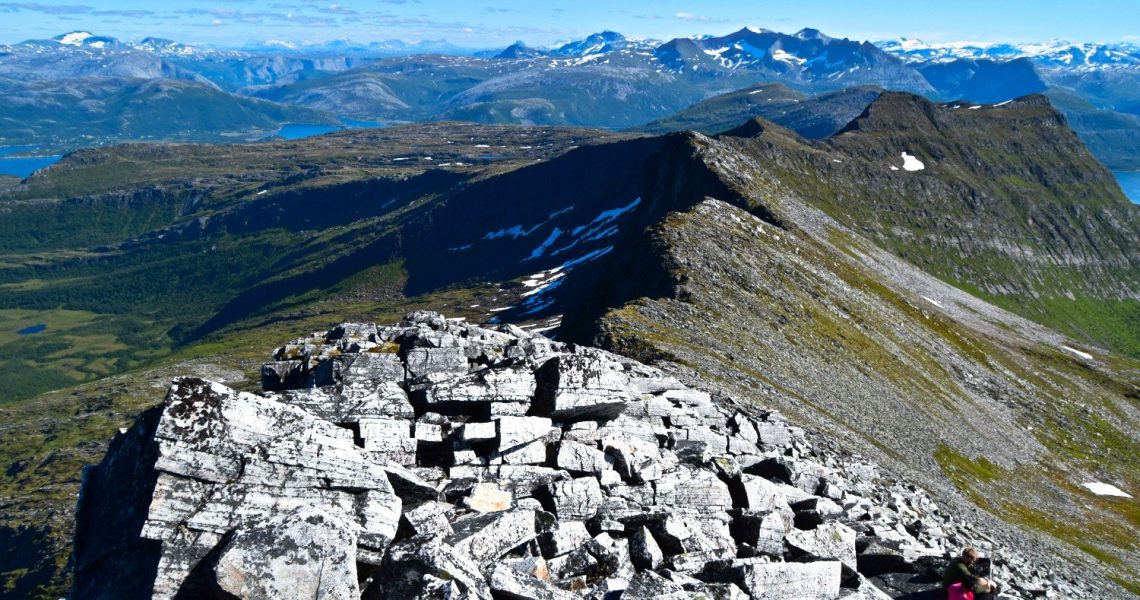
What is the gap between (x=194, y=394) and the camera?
19031 mm

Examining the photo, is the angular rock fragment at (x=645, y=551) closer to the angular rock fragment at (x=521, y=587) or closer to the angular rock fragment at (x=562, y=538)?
the angular rock fragment at (x=562, y=538)

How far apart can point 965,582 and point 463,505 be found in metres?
13.6

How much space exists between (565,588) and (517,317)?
14577 centimetres

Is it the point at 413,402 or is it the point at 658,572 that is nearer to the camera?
the point at 658,572

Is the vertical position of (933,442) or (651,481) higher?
(651,481)

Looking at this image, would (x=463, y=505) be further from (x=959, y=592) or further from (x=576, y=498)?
(x=959, y=592)

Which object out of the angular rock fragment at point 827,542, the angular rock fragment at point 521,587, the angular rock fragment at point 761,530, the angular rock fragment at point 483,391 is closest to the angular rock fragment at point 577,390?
the angular rock fragment at point 483,391

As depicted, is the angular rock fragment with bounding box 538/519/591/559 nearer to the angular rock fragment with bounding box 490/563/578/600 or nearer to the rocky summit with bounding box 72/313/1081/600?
the rocky summit with bounding box 72/313/1081/600

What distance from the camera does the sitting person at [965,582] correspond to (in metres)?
20.3

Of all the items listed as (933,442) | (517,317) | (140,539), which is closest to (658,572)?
(140,539)

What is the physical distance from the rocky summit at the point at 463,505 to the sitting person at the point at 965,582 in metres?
1.35

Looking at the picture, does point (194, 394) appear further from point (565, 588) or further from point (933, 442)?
point (933, 442)

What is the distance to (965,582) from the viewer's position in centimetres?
2056

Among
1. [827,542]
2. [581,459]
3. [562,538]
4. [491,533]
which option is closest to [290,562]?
[491,533]
